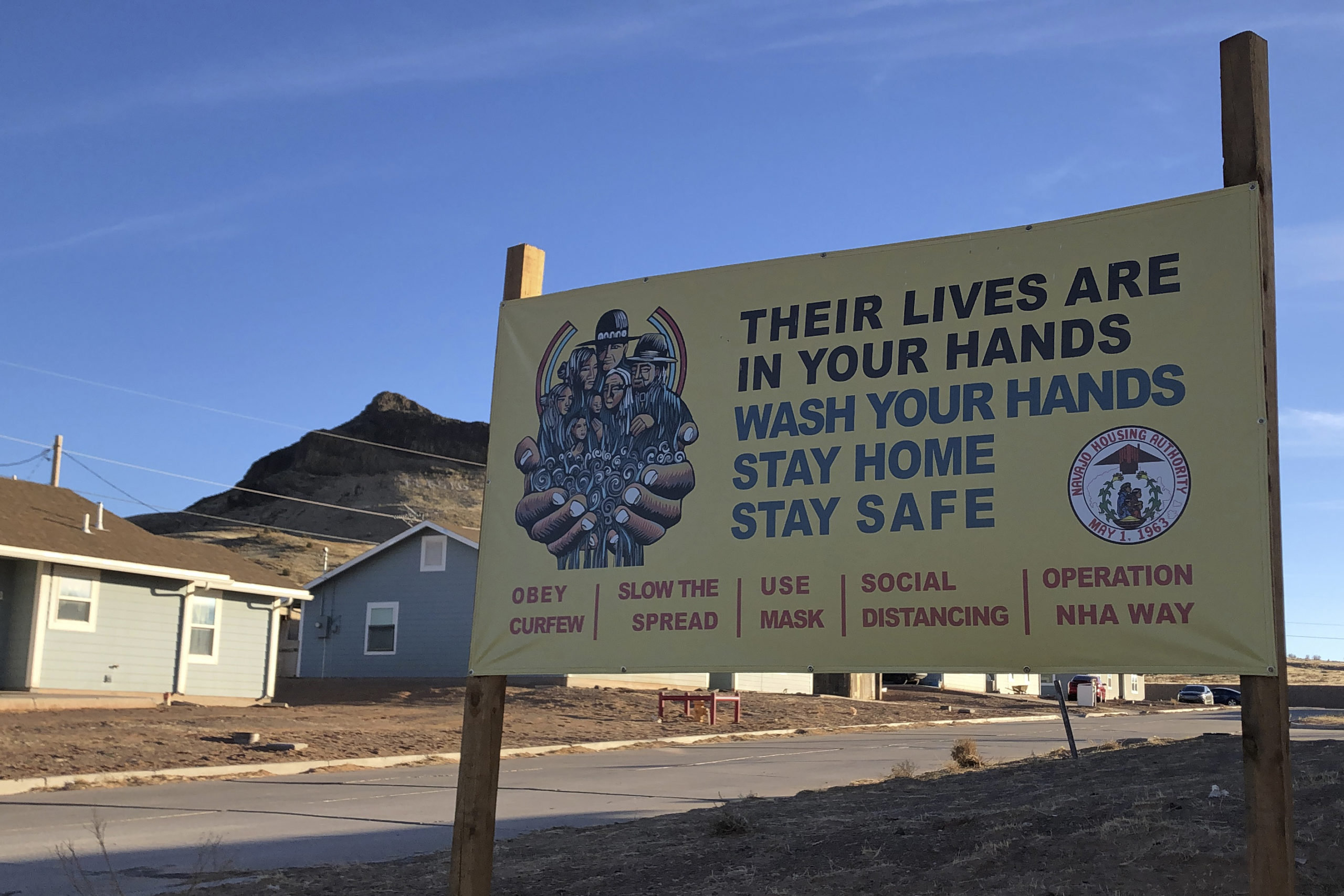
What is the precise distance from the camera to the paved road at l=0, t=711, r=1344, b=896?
30.2ft

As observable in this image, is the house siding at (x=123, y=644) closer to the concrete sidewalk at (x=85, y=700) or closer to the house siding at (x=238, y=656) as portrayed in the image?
the concrete sidewalk at (x=85, y=700)

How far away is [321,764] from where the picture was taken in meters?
17.6

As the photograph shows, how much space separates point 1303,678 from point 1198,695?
1417 inches

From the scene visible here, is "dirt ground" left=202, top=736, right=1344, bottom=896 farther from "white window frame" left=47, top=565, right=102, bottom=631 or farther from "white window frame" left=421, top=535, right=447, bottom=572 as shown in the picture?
"white window frame" left=421, top=535, right=447, bottom=572

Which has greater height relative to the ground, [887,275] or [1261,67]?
[1261,67]

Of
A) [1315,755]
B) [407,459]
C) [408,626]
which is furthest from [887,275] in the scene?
[407,459]

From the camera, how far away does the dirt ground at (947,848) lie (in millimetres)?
6043

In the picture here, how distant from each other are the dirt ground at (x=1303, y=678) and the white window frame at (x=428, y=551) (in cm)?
4826

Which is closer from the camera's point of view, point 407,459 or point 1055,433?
point 1055,433

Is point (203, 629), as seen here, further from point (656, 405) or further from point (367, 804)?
point (656, 405)

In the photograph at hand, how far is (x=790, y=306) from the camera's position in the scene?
239 inches

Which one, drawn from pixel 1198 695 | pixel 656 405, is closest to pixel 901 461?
pixel 656 405

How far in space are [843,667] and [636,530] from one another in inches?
53.3

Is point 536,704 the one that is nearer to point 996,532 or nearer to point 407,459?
point 996,532
